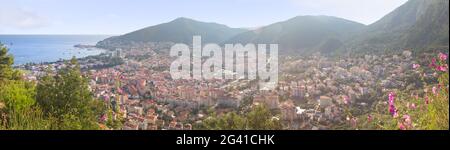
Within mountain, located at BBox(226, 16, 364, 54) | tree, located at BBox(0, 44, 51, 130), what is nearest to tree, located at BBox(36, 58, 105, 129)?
tree, located at BBox(0, 44, 51, 130)

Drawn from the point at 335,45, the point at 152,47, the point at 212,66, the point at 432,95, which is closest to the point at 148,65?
the point at 212,66

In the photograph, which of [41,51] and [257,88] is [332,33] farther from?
[41,51]

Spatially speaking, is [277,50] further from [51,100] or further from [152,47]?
[51,100]

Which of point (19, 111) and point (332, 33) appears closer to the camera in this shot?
point (19, 111)

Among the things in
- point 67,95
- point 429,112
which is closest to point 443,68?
point 429,112

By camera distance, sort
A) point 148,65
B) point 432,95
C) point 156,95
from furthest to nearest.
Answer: point 148,65, point 156,95, point 432,95

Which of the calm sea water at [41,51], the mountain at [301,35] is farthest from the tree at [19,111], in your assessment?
the mountain at [301,35]
